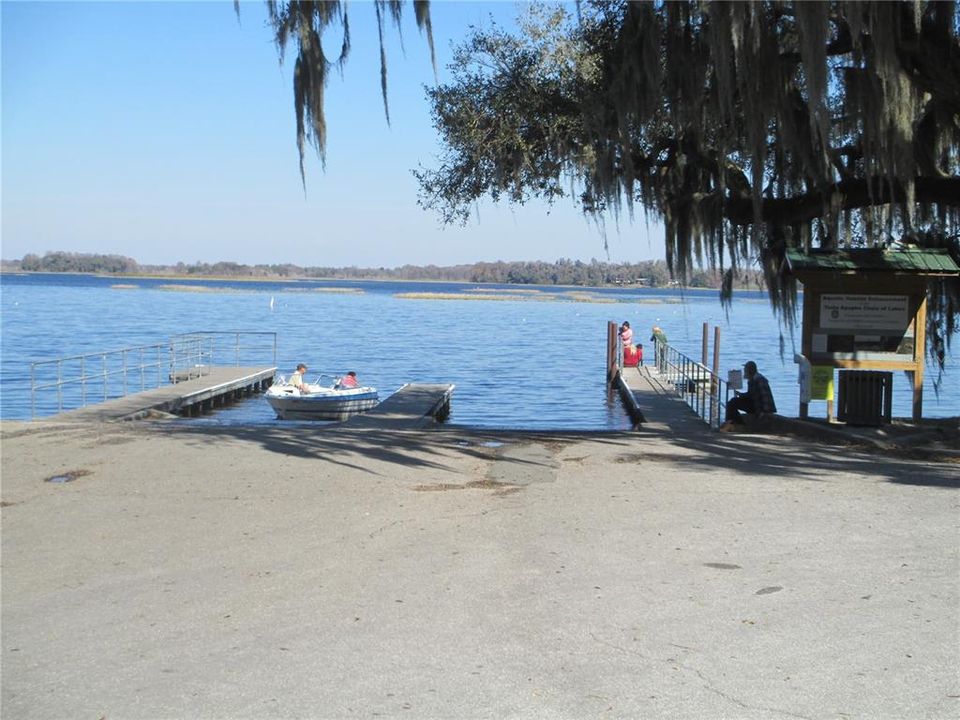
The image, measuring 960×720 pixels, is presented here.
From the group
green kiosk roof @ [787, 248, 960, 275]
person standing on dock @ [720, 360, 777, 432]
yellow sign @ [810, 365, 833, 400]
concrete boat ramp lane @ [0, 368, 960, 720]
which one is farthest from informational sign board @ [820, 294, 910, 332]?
concrete boat ramp lane @ [0, 368, 960, 720]

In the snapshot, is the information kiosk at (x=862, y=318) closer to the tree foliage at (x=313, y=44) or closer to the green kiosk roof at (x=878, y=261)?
the green kiosk roof at (x=878, y=261)

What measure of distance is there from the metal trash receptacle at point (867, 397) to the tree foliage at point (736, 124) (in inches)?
71.9

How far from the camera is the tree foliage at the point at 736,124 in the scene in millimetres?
10219

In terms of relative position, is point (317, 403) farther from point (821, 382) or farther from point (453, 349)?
point (453, 349)

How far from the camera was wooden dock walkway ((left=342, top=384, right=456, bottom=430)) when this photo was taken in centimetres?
1712

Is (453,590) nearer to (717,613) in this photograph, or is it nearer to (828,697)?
(717,613)

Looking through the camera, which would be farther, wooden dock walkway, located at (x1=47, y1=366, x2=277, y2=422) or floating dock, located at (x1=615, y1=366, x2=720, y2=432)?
wooden dock walkway, located at (x1=47, y1=366, x2=277, y2=422)

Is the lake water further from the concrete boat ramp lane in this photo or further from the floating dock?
the concrete boat ramp lane

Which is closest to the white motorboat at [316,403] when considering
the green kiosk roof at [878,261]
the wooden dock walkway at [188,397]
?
the wooden dock walkway at [188,397]

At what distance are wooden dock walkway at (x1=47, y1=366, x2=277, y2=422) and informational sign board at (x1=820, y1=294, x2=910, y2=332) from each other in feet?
42.5

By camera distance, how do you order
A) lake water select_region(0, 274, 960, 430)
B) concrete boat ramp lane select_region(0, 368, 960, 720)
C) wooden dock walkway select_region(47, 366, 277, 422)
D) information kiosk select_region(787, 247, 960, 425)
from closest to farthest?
concrete boat ramp lane select_region(0, 368, 960, 720)
information kiosk select_region(787, 247, 960, 425)
wooden dock walkway select_region(47, 366, 277, 422)
lake water select_region(0, 274, 960, 430)

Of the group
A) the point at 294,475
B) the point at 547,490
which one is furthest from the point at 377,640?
the point at 294,475

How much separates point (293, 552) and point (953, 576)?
14.6 ft

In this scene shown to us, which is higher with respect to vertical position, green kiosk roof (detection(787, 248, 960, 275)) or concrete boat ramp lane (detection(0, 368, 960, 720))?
green kiosk roof (detection(787, 248, 960, 275))
